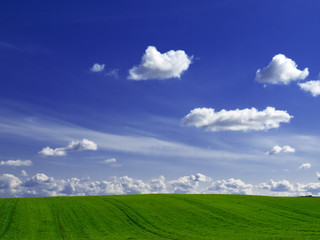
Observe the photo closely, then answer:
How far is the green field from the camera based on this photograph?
42.2m

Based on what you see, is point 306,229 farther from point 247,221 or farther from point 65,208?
point 65,208

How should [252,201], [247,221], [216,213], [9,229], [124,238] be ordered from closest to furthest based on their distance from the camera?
[124,238] < [9,229] < [247,221] < [216,213] < [252,201]

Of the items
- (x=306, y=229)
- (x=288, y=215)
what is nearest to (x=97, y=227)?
(x=306, y=229)

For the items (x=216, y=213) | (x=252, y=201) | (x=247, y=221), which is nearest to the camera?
(x=247, y=221)

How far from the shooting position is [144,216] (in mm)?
53375

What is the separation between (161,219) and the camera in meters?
51.7

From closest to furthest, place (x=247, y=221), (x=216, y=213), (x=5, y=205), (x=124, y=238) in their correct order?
(x=124, y=238) < (x=247, y=221) < (x=216, y=213) < (x=5, y=205)

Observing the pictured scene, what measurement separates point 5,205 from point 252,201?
44649mm

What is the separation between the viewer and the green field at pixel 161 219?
138ft

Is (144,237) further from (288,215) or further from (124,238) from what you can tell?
(288,215)

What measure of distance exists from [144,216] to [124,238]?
1365 cm

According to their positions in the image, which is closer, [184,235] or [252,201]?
[184,235]

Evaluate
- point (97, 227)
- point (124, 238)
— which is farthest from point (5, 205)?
point (124, 238)

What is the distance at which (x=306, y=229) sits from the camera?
44.7 meters
